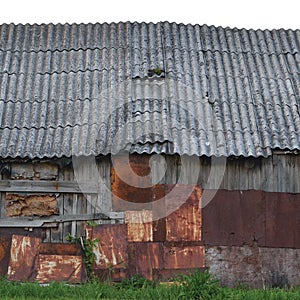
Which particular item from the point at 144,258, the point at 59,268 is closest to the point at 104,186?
the point at 144,258

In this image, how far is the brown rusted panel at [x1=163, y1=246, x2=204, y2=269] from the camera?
1005 cm

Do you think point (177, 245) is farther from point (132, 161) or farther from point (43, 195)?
point (43, 195)

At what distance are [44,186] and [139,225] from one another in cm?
154

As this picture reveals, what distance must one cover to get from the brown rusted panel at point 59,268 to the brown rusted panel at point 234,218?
1939mm

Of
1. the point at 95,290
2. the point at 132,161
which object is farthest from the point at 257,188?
the point at 95,290

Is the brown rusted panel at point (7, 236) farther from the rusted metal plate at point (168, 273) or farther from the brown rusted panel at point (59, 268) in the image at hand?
the rusted metal plate at point (168, 273)

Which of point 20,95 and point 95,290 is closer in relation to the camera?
point 95,290

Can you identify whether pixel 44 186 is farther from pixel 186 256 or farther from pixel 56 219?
pixel 186 256

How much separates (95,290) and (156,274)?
1.37m

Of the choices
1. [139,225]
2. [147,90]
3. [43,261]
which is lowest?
[43,261]

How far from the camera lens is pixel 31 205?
10164 mm

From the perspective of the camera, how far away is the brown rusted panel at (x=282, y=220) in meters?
10.2

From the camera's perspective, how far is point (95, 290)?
350 inches

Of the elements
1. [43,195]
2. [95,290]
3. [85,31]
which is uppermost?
[85,31]
